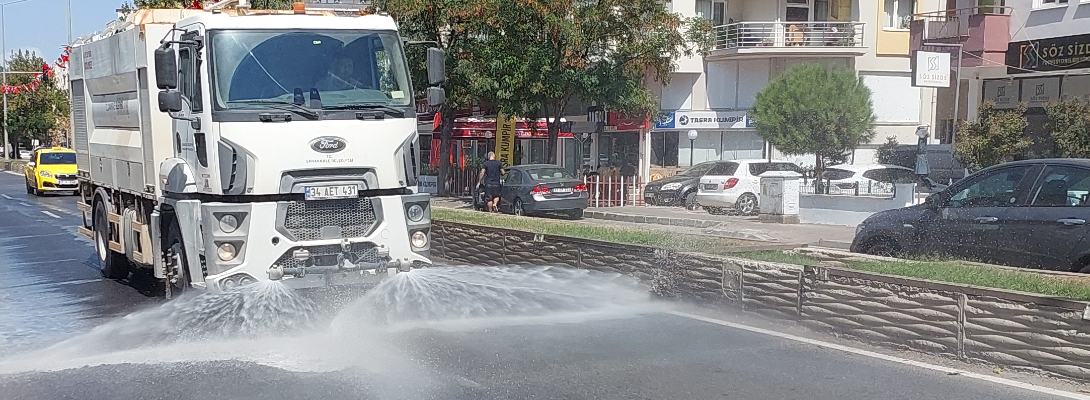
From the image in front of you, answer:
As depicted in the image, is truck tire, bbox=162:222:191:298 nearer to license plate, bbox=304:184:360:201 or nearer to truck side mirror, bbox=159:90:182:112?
truck side mirror, bbox=159:90:182:112

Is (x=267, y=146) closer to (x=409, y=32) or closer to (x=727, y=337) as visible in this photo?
(x=727, y=337)

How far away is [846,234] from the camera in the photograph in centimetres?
1773

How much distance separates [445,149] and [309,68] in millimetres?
23072

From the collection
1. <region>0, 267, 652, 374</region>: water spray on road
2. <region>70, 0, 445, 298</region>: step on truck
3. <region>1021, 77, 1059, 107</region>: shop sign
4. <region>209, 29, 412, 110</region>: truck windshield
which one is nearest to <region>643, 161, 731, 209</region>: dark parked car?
<region>1021, 77, 1059, 107</region>: shop sign

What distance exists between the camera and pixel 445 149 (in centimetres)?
3183

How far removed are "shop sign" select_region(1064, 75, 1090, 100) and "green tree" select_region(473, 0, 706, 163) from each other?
30.9 feet

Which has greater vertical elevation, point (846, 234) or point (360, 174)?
point (360, 174)

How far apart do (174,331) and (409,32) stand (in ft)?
63.1

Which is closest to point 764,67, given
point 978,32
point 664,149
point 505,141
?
point 664,149

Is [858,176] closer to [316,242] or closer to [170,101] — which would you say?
[316,242]

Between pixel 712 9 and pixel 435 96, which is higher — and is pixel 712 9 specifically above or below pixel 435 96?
above

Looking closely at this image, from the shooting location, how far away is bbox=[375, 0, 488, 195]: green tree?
84.6 ft

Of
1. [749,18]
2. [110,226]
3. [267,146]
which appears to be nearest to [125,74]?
[110,226]

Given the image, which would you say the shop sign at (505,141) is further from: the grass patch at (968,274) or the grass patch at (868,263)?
the grass patch at (968,274)
